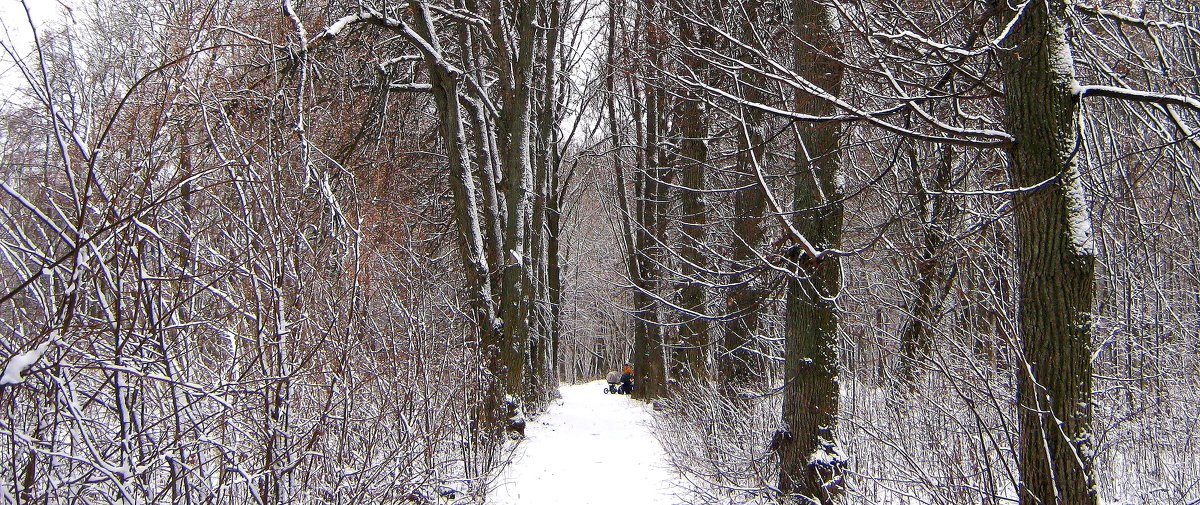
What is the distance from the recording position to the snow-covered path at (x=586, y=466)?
24.2 feet

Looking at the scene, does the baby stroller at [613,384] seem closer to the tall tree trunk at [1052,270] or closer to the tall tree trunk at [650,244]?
the tall tree trunk at [650,244]

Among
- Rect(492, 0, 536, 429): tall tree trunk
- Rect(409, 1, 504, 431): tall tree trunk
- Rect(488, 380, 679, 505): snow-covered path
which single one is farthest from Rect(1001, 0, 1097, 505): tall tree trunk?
Rect(492, 0, 536, 429): tall tree trunk

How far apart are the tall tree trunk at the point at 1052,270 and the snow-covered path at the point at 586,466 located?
4167 millimetres

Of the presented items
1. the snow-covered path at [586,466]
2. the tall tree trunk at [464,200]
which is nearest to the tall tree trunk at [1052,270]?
the snow-covered path at [586,466]

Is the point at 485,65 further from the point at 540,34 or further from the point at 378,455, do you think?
the point at 378,455

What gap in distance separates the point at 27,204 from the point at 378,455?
303 centimetres

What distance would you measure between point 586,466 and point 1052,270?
6484 millimetres

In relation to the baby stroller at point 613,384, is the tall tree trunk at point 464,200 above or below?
above

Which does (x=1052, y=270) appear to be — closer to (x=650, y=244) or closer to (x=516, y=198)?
(x=516, y=198)

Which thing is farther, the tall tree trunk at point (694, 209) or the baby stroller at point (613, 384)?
the baby stroller at point (613, 384)

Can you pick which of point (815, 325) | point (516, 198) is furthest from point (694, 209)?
point (815, 325)

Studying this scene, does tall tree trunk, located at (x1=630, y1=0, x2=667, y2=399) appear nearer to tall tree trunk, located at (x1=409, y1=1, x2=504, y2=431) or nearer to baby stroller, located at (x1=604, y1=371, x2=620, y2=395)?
tall tree trunk, located at (x1=409, y1=1, x2=504, y2=431)

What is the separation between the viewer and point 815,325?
5.79 metres

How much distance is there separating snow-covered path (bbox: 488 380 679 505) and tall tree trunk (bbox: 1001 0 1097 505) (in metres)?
4.17
